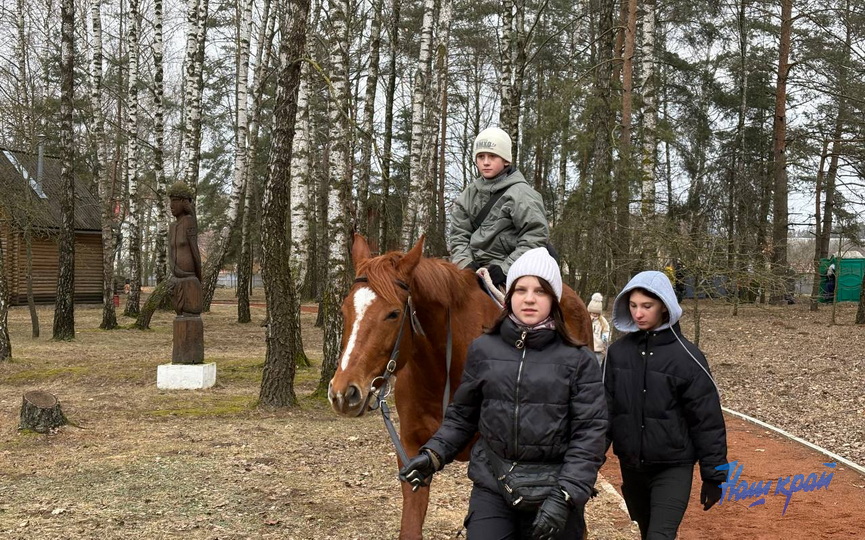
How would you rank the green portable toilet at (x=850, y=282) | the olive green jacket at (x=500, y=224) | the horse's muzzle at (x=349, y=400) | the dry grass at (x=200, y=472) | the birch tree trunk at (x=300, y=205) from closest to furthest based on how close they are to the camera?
the horse's muzzle at (x=349, y=400), the olive green jacket at (x=500, y=224), the dry grass at (x=200, y=472), the birch tree trunk at (x=300, y=205), the green portable toilet at (x=850, y=282)

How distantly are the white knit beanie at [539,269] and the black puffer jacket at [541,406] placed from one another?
0.73 feet

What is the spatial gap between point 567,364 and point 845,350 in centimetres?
1566

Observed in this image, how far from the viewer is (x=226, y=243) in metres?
23.8

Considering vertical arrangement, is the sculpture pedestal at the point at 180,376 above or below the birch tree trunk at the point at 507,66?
below

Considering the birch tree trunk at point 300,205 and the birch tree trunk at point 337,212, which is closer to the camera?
the birch tree trunk at point 337,212

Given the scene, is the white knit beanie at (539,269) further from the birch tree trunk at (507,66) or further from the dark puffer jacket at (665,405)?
the birch tree trunk at (507,66)

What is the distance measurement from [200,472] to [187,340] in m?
5.56

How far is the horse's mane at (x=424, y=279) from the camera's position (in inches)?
154

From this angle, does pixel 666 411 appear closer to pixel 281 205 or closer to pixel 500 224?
pixel 500 224

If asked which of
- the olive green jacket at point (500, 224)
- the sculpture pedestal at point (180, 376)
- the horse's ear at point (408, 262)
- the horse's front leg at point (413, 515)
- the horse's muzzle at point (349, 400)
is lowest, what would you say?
the sculpture pedestal at point (180, 376)

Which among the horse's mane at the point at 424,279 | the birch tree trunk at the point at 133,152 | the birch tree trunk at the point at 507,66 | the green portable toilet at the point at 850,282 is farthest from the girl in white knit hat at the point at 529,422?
the green portable toilet at the point at 850,282

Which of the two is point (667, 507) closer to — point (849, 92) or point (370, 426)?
point (370, 426)

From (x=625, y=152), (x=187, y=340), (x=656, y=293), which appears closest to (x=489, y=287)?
(x=656, y=293)

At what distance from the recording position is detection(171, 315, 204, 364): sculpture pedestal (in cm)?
1218
